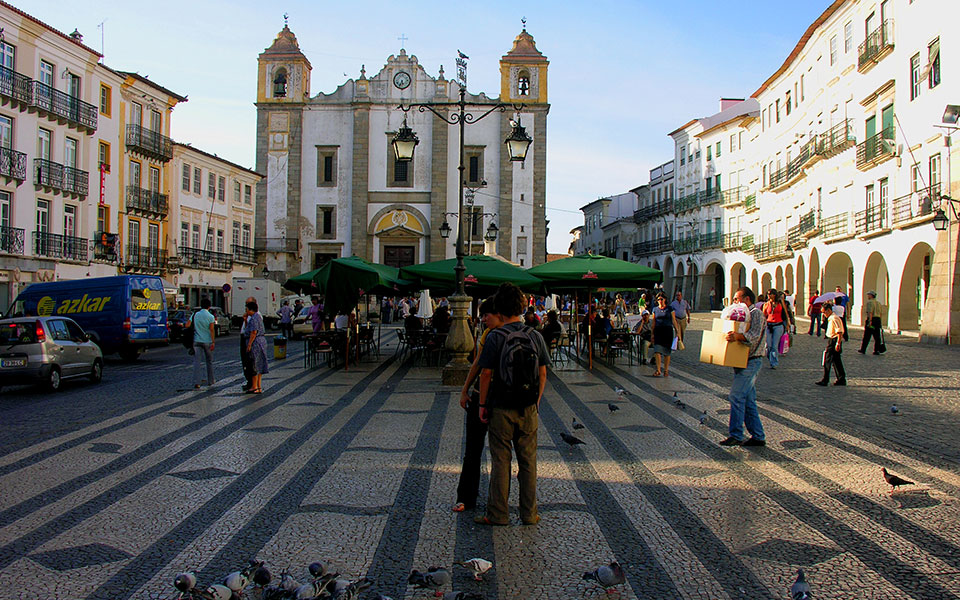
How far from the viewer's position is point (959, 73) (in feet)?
73.0

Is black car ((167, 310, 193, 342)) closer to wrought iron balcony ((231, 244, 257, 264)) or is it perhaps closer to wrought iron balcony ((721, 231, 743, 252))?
wrought iron balcony ((231, 244, 257, 264))

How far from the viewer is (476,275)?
15.9 m

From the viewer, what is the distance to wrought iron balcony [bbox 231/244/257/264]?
4744cm

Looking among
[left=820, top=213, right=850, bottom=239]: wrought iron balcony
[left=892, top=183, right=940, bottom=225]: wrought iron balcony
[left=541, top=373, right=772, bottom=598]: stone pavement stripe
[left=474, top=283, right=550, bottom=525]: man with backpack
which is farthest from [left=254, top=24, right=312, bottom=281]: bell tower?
[left=474, top=283, right=550, bottom=525]: man with backpack

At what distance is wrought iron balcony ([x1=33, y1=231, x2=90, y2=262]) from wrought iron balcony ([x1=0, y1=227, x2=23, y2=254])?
0.89m

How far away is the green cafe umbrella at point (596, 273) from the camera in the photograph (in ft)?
52.0

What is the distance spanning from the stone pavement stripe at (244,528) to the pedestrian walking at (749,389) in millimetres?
4124

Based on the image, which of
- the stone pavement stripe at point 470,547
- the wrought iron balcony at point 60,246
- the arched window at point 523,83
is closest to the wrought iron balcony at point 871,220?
the arched window at point 523,83

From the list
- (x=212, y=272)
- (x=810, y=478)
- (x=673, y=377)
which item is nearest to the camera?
(x=810, y=478)

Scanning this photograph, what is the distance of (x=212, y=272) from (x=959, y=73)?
3718 centimetres

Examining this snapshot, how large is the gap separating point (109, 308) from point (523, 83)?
36.5 m

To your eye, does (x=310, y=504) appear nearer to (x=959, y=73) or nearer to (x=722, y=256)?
(x=959, y=73)

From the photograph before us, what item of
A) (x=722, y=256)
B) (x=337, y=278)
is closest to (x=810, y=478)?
(x=337, y=278)

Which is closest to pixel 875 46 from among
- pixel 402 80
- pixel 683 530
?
pixel 683 530
